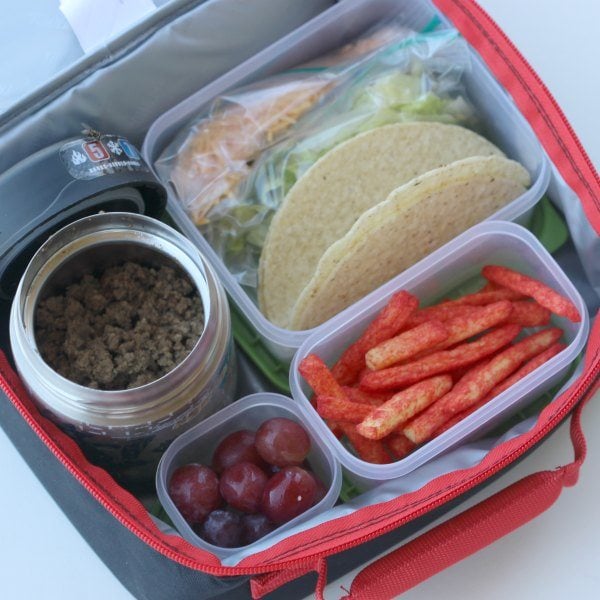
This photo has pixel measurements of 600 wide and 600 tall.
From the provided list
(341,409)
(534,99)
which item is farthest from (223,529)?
(534,99)

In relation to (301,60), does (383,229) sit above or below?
below

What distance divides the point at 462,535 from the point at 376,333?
0.79ft

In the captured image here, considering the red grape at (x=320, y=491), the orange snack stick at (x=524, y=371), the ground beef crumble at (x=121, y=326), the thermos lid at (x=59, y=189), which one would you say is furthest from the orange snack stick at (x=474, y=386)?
the thermos lid at (x=59, y=189)

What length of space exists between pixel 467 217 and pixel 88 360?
49cm

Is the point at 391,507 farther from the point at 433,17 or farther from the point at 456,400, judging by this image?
the point at 433,17

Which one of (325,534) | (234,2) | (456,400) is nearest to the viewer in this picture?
(325,534)

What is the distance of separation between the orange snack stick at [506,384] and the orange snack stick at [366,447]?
6 centimetres

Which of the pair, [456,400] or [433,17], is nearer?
[456,400]

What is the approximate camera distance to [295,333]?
99 cm

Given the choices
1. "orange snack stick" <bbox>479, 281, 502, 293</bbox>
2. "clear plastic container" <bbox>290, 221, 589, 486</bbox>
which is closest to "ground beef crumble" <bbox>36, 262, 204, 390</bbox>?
"clear plastic container" <bbox>290, 221, 589, 486</bbox>

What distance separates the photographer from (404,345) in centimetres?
94

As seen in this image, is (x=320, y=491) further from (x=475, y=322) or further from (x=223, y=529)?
(x=475, y=322)

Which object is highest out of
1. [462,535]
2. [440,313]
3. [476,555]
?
[440,313]

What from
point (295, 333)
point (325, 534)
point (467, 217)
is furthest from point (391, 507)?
point (467, 217)
